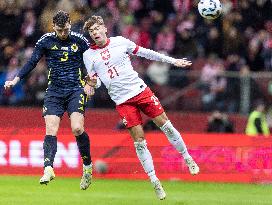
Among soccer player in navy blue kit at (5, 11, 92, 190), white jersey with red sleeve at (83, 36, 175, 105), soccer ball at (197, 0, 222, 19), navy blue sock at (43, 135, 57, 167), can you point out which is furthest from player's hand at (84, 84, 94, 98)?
soccer ball at (197, 0, 222, 19)

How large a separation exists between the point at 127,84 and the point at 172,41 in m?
10.5

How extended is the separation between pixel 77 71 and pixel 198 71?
8981 mm

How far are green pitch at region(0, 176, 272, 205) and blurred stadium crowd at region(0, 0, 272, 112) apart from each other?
3.70 meters

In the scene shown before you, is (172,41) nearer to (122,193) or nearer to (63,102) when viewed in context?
(122,193)

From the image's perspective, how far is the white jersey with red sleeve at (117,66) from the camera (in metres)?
16.2

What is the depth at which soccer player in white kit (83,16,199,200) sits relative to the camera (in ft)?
53.1

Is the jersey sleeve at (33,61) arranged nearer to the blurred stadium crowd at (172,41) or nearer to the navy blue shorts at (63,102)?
the navy blue shorts at (63,102)

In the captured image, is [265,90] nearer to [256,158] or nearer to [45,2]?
[256,158]

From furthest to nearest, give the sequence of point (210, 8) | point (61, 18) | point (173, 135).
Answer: point (210, 8) → point (173, 135) → point (61, 18)

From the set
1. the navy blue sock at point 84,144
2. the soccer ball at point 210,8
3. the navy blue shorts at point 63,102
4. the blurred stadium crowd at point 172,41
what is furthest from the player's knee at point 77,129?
the blurred stadium crowd at point 172,41

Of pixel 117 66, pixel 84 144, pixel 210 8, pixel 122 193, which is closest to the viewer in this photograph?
pixel 117 66

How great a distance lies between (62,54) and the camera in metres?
16.4

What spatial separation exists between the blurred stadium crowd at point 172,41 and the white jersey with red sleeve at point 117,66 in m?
8.17

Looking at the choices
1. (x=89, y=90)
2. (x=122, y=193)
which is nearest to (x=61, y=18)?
Result: (x=89, y=90)
